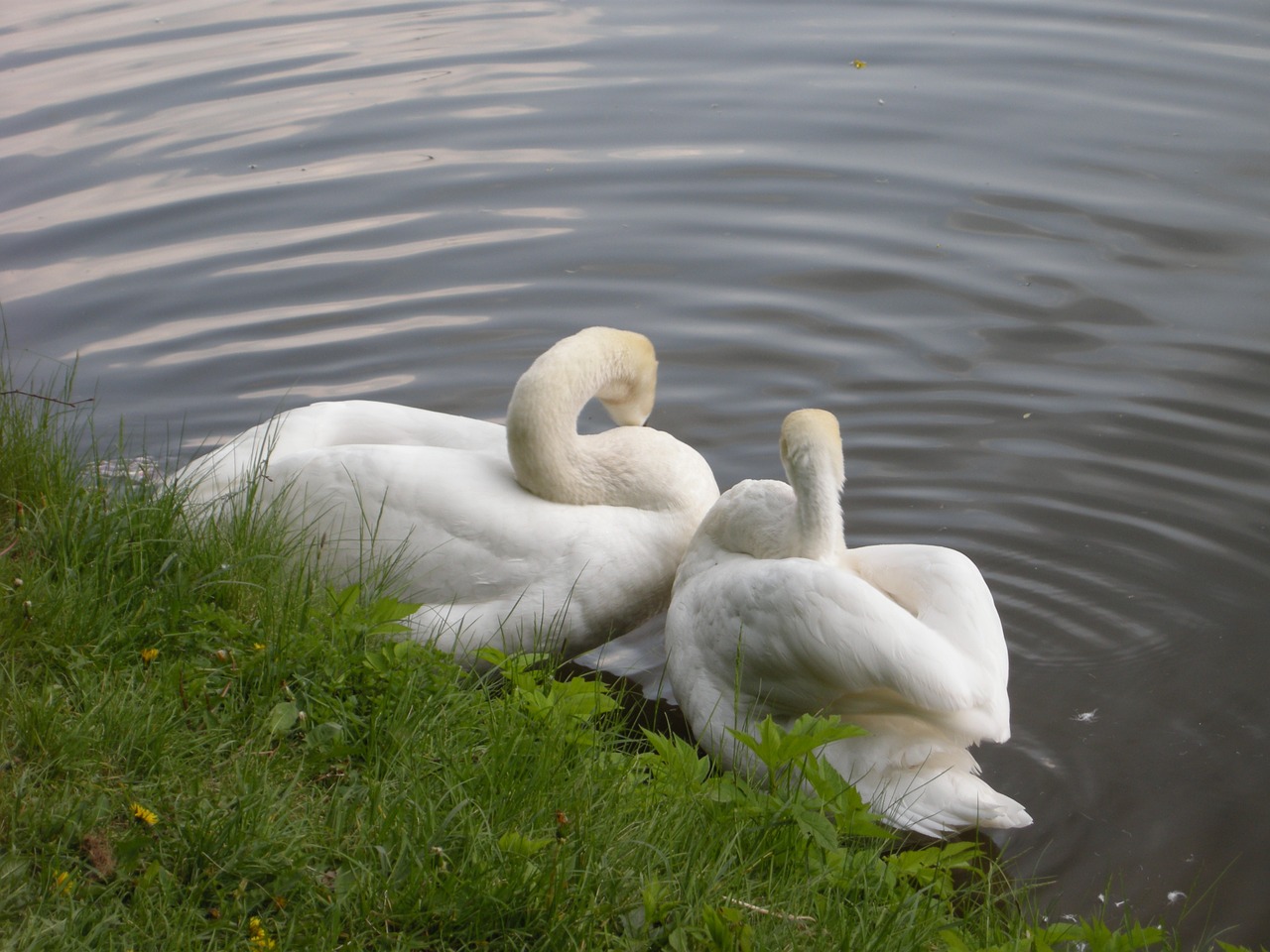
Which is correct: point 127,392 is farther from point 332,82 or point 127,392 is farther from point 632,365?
point 332,82

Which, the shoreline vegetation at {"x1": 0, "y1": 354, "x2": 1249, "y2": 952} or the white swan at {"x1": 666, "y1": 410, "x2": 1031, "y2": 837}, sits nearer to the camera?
the shoreline vegetation at {"x1": 0, "y1": 354, "x2": 1249, "y2": 952}

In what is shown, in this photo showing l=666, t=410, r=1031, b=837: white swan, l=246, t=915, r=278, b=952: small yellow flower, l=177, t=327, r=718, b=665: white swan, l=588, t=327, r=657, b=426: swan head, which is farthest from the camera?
l=588, t=327, r=657, b=426: swan head

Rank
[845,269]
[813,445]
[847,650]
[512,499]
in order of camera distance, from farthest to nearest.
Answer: [845,269] < [512,499] < [813,445] < [847,650]

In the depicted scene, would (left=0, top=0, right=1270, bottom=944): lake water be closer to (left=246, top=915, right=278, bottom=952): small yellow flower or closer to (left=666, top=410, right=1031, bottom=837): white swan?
(left=666, top=410, right=1031, bottom=837): white swan

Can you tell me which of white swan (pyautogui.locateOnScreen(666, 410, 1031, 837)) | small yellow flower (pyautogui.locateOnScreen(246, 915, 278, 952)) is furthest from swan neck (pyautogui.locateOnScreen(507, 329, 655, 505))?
small yellow flower (pyautogui.locateOnScreen(246, 915, 278, 952))

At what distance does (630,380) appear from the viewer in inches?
209

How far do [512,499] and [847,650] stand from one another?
1.51 meters

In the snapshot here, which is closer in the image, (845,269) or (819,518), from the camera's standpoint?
(819,518)

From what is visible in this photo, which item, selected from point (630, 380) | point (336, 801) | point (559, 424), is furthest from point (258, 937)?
point (630, 380)

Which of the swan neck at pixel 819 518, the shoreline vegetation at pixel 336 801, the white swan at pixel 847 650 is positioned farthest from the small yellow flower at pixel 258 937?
the swan neck at pixel 819 518

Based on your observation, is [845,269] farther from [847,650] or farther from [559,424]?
[847,650]

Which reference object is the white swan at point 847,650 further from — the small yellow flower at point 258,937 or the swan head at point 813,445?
the small yellow flower at point 258,937

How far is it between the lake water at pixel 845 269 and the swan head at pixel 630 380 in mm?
824

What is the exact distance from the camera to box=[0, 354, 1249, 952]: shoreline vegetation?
8.39 ft
